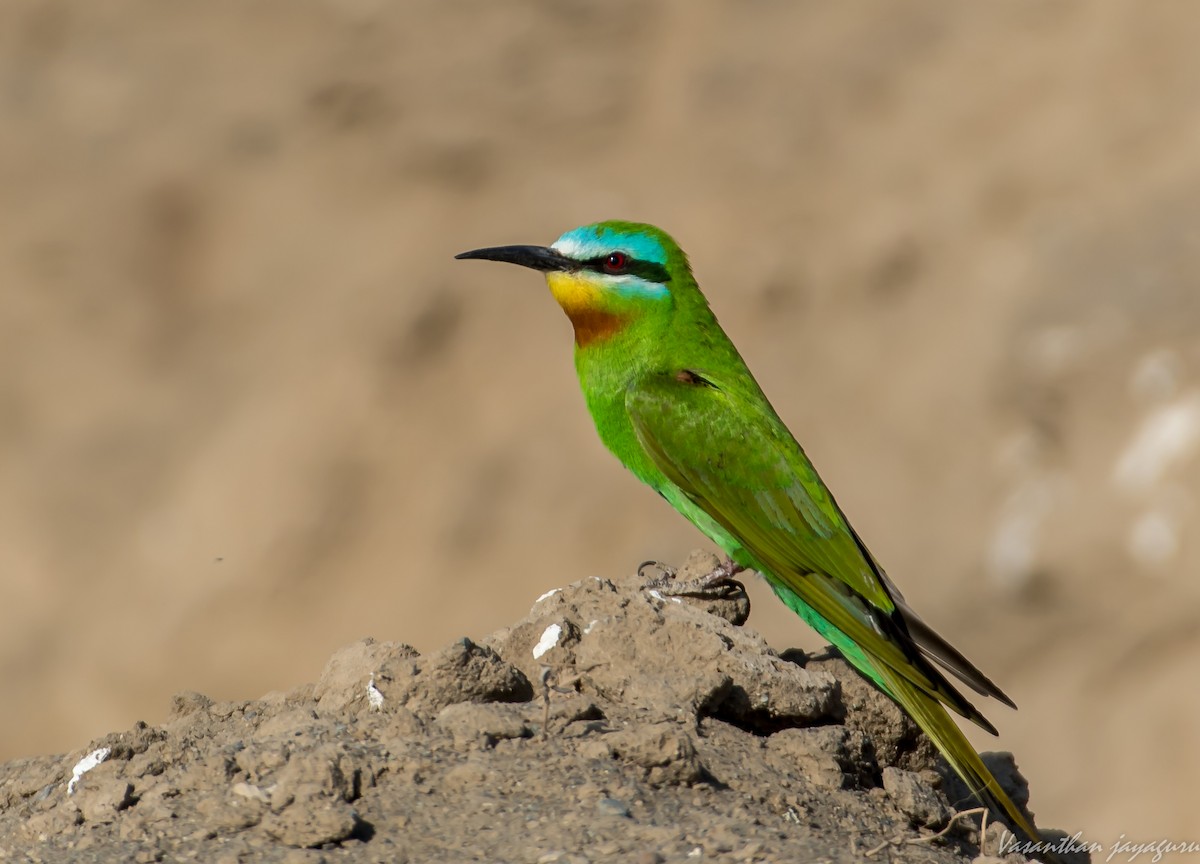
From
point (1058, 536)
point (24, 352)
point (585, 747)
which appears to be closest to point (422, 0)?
point (24, 352)

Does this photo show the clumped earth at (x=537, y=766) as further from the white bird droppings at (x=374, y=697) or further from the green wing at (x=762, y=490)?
the green wing at (x=762, y=490)

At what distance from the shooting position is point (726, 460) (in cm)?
398

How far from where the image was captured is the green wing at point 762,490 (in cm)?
370

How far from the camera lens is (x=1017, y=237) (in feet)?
28.1

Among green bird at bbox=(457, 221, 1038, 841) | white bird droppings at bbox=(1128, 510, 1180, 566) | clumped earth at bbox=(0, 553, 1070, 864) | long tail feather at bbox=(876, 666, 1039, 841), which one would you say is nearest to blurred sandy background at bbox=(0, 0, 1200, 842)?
white bird droppings at bbox=(1128, 510, 1180, 566)

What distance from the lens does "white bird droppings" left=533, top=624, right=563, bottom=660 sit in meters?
3.17

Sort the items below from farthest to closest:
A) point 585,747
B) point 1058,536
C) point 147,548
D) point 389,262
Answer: point 389,262 → point 147,548 → point 1058,536 → point 585,747

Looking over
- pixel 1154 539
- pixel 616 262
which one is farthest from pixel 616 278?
pixel 1154 539

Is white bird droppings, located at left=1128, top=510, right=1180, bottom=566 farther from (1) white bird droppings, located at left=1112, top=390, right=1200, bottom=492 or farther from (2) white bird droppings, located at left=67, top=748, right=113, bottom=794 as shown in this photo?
(2) white bird droppings, located at left=67, top=748, right=113, bottom=794

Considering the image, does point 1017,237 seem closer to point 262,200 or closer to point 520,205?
point 520,205

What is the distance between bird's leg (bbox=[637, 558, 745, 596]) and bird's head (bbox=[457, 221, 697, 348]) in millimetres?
838

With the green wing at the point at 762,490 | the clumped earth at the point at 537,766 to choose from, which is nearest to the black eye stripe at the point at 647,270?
the green wing at the point at 762,490

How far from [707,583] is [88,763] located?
1484mm

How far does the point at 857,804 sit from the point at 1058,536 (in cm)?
481
